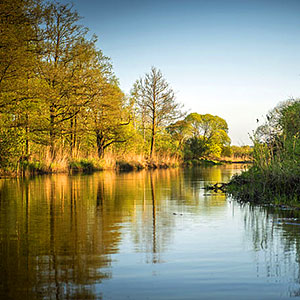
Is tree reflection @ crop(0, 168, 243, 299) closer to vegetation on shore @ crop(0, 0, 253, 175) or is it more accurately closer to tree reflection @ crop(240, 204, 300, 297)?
tree reflection @ crop(240, 204, 300, 297)

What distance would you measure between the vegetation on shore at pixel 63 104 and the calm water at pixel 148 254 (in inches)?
561

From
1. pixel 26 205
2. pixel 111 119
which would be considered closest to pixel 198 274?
pixel 26 205

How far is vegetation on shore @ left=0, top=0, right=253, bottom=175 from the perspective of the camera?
2197 cm

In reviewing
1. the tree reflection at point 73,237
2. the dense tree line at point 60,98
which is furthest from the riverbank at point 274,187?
the dense tree line at point 60,98

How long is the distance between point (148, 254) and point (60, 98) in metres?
24.3

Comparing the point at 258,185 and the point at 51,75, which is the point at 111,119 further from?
the point at 258,185

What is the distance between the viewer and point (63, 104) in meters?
29.8

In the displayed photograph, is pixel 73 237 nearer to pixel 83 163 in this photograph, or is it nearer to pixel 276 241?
pixel 276 241

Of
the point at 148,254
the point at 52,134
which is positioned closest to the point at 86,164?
the point at 52,134

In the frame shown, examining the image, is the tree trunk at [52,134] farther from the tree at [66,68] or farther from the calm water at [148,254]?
the calm water at [148,254]

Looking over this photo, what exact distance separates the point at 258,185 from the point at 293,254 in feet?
22.5

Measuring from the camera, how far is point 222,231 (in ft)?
22.9

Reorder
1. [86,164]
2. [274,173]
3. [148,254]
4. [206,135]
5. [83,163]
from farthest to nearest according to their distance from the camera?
[206,135], [86,164], [83,163], [274,173], [148,254]

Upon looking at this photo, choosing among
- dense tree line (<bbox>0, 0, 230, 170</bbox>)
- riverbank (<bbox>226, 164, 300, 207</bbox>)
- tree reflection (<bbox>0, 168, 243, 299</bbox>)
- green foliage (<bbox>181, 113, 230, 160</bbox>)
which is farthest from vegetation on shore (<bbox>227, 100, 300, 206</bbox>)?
green foliage (<bbox>181, 113, 230, 160</bbox>)
